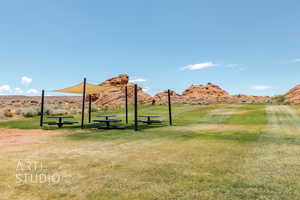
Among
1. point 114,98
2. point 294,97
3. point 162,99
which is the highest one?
point 162,99

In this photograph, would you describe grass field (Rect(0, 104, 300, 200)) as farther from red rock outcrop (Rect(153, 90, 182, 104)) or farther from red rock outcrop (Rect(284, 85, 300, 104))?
red rock outcrop (Rect(284, 85, 300, 104))

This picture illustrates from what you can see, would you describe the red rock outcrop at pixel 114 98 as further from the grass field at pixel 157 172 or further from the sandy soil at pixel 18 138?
the grass field at pixel 157 172

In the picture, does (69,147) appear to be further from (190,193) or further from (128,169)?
(190,193)

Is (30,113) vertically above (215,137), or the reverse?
(30,113)

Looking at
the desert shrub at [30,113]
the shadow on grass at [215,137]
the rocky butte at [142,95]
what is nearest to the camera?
the shadow on grass at [215,137]

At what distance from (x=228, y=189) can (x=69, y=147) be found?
445cm

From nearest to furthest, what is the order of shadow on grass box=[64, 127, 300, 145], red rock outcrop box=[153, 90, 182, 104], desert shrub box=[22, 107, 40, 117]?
shadow on grass box=[64, 127, 300, 145], desert shrub box=[22, 107, 40, 117], red rock outcrop box=[153, 90, 182, 104]

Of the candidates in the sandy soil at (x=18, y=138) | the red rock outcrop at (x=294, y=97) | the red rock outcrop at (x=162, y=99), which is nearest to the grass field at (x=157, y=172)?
the sandy soil at (x=18, y=138)

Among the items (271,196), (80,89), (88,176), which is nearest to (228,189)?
(271,196)

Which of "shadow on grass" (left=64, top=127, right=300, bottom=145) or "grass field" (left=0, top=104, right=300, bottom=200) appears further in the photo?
"shadow on grass" (left=64, top=127, right=300, bottom=145)

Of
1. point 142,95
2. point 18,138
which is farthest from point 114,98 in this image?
point 18,138

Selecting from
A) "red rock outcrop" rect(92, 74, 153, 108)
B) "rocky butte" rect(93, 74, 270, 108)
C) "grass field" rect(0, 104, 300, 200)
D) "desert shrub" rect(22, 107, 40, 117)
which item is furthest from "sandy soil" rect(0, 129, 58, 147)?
"red rock outcrop" rect(92, 74, 153, 108)

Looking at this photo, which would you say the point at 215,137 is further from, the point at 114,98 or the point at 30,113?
the point at 114,98

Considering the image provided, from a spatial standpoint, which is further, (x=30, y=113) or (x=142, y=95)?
(x=142, y=95)
